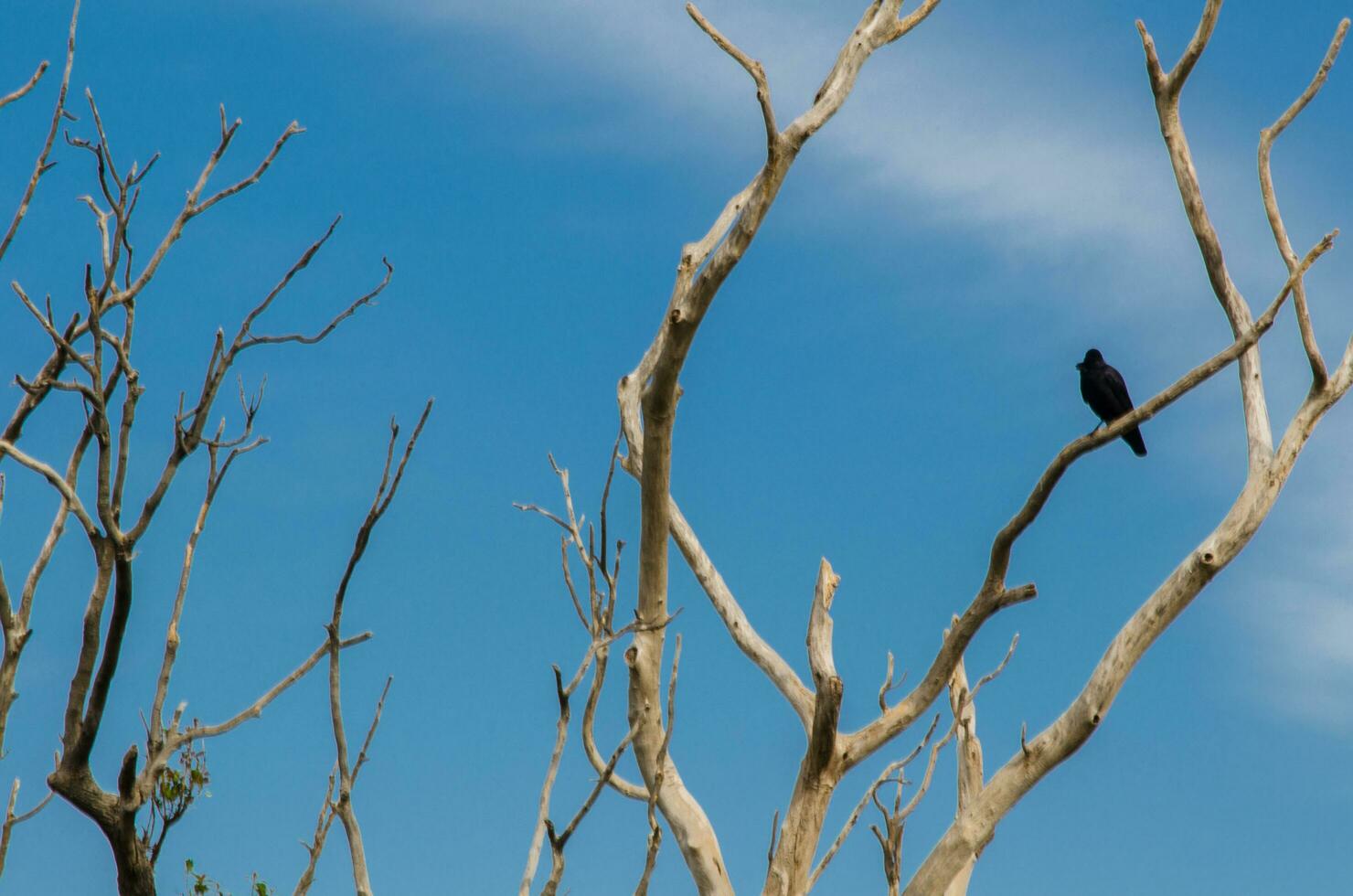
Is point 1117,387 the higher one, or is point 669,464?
point 1117,387

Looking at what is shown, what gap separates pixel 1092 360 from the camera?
319 inches

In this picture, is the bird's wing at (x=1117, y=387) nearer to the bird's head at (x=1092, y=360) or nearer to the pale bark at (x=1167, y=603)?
the bird's head at (x=1092, y=360)

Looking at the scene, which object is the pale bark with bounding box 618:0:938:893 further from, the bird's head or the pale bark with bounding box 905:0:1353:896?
the bird's head

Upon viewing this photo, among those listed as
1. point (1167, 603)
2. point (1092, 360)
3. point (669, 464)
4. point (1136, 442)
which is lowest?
point (1167, 603)

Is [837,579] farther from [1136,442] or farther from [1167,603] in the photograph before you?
[1136,442]

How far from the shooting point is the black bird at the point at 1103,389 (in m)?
7.84

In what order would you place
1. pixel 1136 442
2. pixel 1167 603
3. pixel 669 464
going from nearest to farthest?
pixel 669 464, pixel 1167 603, pixel 1136 442

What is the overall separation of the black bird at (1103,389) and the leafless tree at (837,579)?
134 cm

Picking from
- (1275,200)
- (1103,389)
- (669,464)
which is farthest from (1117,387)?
(669,464)

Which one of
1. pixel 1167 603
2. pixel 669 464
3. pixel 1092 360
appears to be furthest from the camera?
pixel 1092 360

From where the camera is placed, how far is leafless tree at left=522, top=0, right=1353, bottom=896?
4.86 m

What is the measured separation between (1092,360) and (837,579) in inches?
120

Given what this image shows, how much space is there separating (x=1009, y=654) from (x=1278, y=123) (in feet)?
9.88

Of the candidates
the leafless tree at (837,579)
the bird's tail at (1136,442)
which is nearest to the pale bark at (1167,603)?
the leafless tree at (837,579)
